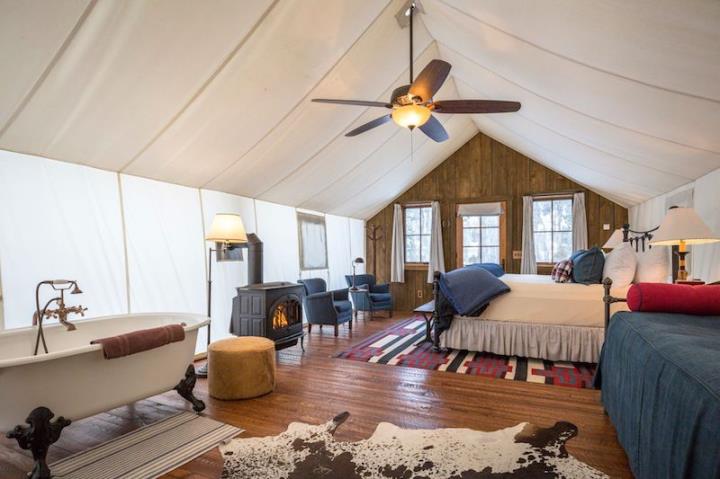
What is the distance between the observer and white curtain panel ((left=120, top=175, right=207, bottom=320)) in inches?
145

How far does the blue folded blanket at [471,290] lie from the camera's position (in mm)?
3990

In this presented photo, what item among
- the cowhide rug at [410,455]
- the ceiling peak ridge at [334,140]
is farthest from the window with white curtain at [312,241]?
the cowhide rug at [410,455]

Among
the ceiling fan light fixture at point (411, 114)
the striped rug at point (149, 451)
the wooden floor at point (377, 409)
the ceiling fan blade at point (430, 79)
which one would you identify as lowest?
the wooden floor at point (377, 409)

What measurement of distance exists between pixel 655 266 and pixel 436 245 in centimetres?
398

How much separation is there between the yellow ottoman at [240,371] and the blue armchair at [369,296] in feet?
11.1

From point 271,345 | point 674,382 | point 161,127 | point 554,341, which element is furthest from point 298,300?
point 674,382

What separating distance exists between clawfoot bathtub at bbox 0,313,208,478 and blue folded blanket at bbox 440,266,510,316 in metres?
2.49

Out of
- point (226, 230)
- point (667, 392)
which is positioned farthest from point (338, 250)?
point (667, 392)

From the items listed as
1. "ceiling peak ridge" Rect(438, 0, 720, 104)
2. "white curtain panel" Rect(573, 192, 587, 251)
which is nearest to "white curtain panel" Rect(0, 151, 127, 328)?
"ceiling peak ridge" Rect(438, 0, 720, 104)

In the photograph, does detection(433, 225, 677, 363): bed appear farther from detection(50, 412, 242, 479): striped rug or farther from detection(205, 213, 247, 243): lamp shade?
detection(50, 412, 242, 479): striped rug

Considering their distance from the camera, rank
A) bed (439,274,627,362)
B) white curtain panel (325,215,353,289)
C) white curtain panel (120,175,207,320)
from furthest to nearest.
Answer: white curtain panel (325,215,353,289) < bed (439,274,627,362) < white curtain panel (120,175,207,320)

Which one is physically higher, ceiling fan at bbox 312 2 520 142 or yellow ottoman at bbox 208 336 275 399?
ceiling fan at bbox 312 2 520 142

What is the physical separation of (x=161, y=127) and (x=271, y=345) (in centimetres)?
206

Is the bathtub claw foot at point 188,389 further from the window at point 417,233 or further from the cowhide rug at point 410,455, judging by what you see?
the window at point 417,233
